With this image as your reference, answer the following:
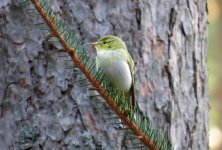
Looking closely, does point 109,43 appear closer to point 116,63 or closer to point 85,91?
point 116,63

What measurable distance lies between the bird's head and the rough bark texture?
0.18m

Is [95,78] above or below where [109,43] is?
below

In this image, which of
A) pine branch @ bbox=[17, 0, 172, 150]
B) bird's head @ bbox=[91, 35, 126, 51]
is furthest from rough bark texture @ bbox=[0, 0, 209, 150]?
pine branch @ bbox=[17, 0, 172, 150]

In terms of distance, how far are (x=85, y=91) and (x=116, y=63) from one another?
28 centimetres

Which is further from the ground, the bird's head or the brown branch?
the bird's head

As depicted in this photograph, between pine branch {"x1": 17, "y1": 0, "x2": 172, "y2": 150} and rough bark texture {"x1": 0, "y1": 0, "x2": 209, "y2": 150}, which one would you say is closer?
pine branch {"x1": 17, "y1": 0, "x2": 172, "y2": 150}

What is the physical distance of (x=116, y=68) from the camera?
2.10 metres

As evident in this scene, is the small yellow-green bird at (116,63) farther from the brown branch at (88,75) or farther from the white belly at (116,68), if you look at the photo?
the brown branch at (88,75)

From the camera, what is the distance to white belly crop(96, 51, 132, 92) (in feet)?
6.75

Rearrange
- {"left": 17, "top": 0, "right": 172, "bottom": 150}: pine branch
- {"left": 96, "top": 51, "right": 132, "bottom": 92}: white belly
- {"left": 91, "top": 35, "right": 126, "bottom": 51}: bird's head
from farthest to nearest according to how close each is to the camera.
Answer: {"left": 91, "top": 35, "right": 126, "bottom": 51}: bird's head
{"left": 96, "top": 51, "right": 132, "bottom": 92}: white belly
{"left": 17, "top": 0, "right": 172, "bottom": 150}: pine branch

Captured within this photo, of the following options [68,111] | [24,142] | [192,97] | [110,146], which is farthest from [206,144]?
[24,142]

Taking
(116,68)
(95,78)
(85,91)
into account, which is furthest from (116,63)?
(95,78)

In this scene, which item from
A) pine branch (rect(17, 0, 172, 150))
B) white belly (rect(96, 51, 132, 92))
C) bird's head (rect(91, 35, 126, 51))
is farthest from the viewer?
bird's head (rect(91, 35, 126, 51))

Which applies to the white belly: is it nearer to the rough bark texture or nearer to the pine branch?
the rough bark texture
